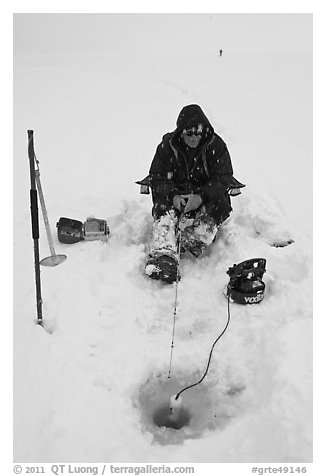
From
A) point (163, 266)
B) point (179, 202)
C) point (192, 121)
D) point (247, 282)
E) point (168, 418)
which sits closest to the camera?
point (168, 418)

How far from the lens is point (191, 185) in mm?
4836

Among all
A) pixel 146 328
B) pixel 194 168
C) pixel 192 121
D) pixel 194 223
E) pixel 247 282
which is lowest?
pixel 146 328

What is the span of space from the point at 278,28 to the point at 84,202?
3684 cm

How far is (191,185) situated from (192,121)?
2.33 ft

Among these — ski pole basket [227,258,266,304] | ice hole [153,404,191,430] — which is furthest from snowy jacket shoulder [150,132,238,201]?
ice hole [153,404,191,430]

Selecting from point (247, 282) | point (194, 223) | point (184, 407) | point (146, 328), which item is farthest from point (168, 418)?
point (194, 223)

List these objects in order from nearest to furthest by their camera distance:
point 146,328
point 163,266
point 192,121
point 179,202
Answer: point 146,328 < point 163,266 < point 192,121 < point 179,202

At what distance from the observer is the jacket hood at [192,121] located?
14.7ft

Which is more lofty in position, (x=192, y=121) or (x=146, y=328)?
(x=192, y=121)

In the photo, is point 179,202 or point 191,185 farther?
point 191,185

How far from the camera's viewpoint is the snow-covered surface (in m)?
2.63

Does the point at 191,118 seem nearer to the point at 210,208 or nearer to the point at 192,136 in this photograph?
the point at 192,136

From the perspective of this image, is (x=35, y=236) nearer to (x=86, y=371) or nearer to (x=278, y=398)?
(x=86, y=371)

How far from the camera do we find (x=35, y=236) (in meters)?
3.26
